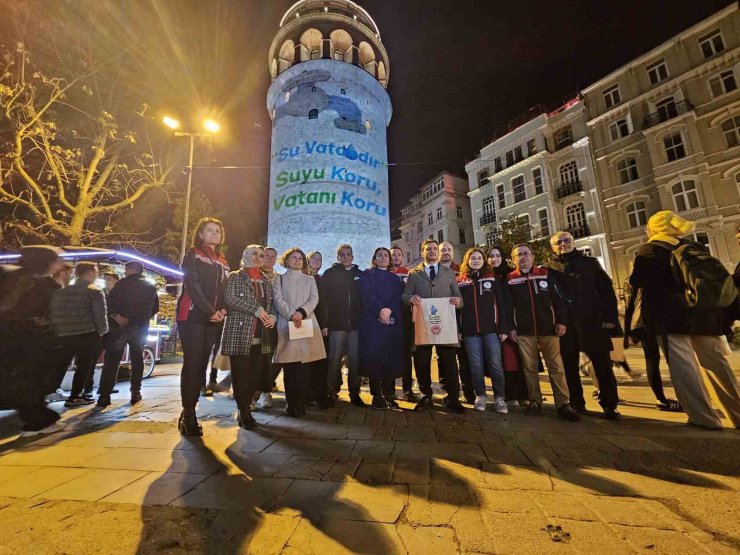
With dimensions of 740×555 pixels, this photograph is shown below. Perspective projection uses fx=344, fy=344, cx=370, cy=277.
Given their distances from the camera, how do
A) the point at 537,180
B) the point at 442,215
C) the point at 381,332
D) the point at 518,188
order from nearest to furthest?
the point at 381,332, the point at 537,180, the point at 518,188, the point at 442,215

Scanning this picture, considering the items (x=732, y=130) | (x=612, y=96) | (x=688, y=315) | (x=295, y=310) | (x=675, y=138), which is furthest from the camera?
(x=612, y=96)

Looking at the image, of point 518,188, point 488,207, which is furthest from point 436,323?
point 488,207

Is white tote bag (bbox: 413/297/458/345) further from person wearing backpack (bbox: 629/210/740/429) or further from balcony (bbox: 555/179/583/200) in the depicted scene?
balcony (bbox: 555/179/583/200)

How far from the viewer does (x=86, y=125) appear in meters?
12.5

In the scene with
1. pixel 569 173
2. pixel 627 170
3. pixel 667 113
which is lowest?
pixel 627 170

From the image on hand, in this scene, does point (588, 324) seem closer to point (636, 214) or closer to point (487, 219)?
point (636, 214)

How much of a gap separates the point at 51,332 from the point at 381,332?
3.43 meters

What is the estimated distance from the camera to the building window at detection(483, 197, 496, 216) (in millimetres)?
27297

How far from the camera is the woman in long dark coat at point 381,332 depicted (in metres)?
4.17

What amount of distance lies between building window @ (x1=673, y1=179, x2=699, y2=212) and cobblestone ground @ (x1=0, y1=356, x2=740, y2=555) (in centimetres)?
2055

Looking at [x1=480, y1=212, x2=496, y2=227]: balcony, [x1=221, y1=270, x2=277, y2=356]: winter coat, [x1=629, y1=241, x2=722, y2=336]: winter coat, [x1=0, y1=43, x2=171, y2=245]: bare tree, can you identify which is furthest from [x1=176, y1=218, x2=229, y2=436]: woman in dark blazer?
[x1=480, y1=212, x2=496, y2=227]: balcony

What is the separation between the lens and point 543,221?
23.2 metres

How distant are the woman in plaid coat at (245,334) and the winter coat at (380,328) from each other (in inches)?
47.7

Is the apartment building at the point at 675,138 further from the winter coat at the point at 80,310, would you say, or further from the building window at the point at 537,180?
the winter coat at the point at 80,310
